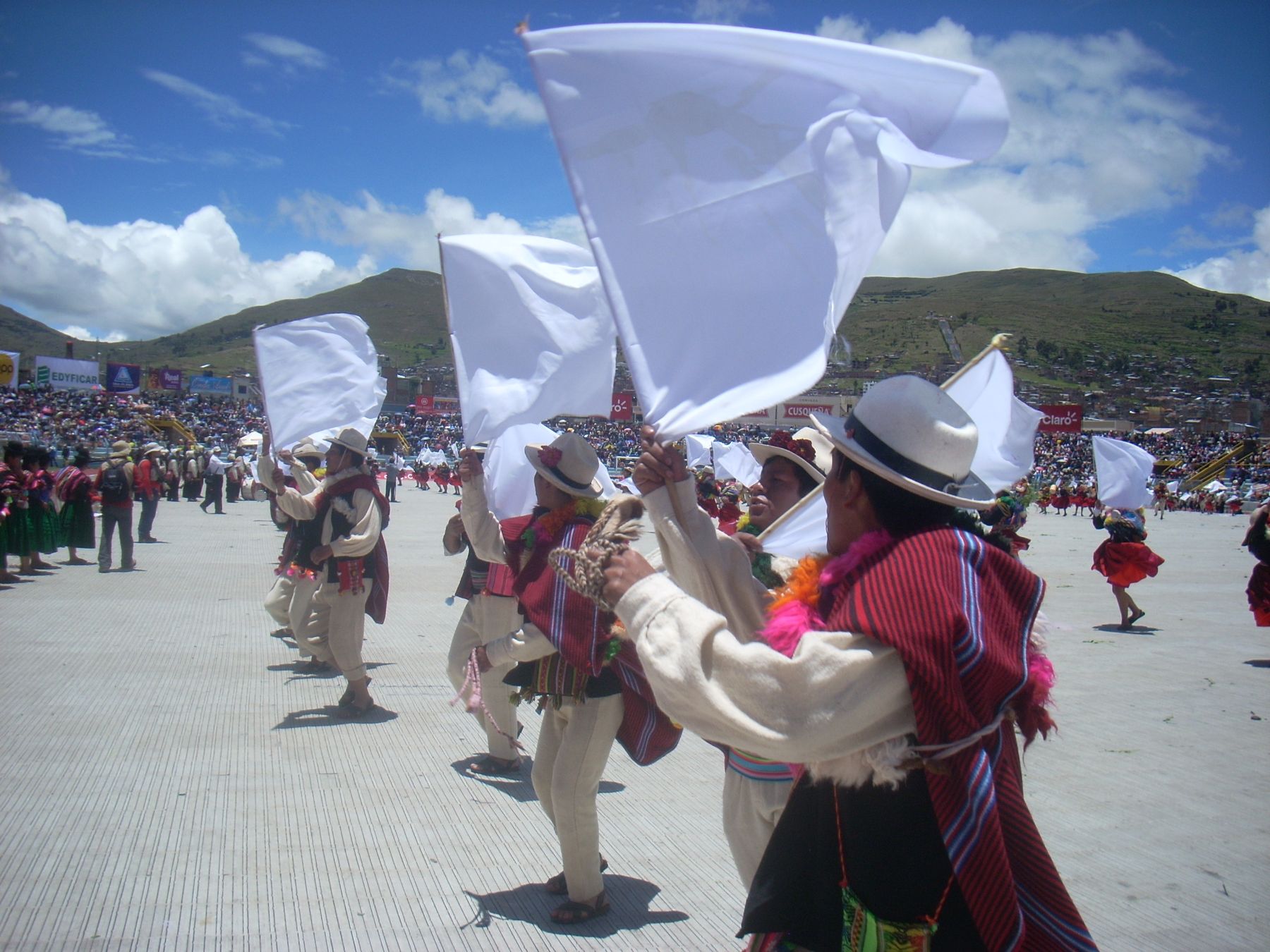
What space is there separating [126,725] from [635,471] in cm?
509

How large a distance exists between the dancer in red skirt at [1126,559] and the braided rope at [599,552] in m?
10.0

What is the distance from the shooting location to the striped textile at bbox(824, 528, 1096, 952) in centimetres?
153

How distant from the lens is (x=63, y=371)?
262 feet

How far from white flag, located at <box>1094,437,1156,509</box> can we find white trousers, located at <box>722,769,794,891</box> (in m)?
9.55

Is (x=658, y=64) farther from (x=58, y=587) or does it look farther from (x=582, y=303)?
(x=58, y=587)

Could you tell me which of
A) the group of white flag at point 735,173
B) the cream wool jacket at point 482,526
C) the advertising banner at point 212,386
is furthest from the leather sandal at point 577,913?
the advertising banner at point 212,386

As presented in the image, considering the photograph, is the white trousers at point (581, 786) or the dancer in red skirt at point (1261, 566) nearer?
Result: the white trousers at point (581, 786)

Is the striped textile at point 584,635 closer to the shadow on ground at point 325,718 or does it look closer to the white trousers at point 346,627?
the white trousers at point 346,627

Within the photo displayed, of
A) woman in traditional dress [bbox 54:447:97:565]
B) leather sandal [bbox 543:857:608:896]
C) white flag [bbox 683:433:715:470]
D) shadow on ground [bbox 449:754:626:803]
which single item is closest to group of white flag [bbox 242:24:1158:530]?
leather sandal [bbox 543:857:608:896]

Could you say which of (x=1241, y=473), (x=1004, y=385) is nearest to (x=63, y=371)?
(x=1241, y=473)

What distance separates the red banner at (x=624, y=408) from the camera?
215ft

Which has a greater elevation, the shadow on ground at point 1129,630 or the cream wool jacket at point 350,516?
the cream wool jacket at point 350,516

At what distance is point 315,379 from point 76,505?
28.9 feet

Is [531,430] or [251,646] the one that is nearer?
[531,430]
